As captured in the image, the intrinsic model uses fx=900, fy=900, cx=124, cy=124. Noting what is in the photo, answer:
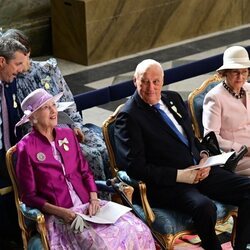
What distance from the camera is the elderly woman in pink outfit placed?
16.4ft

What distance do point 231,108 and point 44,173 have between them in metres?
1.47

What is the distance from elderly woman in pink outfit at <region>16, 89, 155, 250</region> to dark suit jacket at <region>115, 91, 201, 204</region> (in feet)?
0.90

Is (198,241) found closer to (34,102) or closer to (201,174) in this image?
(201,174)

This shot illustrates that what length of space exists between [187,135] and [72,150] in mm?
789

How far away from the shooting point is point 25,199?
510 cm

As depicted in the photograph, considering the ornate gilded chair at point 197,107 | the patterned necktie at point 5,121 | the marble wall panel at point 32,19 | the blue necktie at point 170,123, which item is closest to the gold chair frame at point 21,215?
the patterned necktie at point 5,121

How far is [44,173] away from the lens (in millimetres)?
5113

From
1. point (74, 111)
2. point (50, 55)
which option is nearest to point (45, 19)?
point (50, 55)

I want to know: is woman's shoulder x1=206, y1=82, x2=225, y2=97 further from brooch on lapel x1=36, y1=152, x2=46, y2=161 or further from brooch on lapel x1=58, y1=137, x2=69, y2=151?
brooch on lapel x1=36, y1=152, x2=46, y2=161

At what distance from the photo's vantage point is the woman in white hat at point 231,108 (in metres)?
5.88

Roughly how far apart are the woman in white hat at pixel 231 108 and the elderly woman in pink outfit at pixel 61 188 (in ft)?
3.35

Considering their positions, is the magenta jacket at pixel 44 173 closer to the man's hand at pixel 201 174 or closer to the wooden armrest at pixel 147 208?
the wooden armrest at pixel 147 208

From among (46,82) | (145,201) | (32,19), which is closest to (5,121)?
(46,82)

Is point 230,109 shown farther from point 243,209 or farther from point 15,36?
point 15,36
